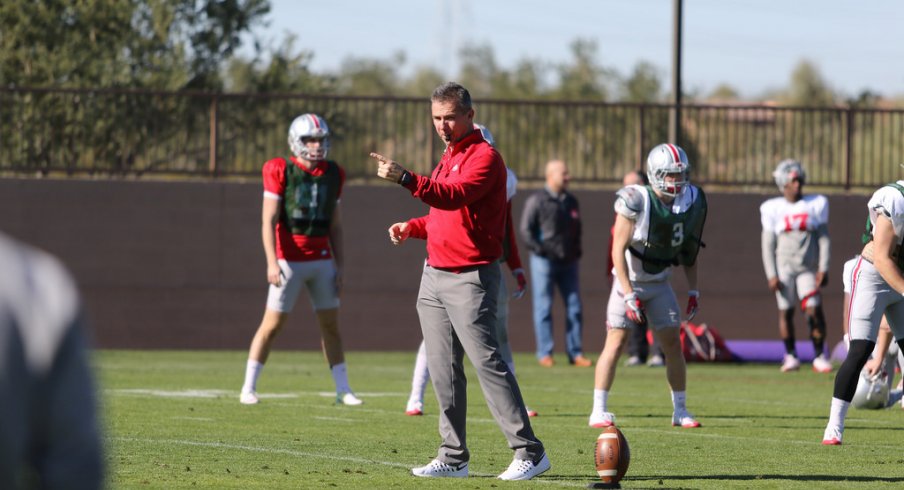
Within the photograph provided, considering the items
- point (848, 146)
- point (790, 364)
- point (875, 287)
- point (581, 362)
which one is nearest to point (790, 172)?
point (790, 364)

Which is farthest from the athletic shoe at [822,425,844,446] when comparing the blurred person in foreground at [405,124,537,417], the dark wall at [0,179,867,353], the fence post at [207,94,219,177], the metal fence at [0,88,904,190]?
the fence post at [207,94,219,177]

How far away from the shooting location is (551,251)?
18.1 meters

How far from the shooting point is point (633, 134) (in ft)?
70.7

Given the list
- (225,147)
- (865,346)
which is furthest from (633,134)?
(865,346)

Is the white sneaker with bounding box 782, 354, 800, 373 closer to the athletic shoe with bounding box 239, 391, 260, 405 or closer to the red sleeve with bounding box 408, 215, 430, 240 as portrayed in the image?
the athletic shoe with bounding box 239, 391, 260, 405

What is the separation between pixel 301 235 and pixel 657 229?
301 cm

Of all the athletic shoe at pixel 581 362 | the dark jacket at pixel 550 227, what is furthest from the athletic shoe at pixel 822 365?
the dark jacket at pixel 550 227

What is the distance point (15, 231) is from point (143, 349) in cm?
228

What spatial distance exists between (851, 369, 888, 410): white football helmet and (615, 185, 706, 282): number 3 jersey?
7.86 feet

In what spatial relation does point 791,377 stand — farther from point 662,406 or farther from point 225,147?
point 225,147

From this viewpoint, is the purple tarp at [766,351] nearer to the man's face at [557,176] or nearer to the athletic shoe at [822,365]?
the athletic shoe at [822,365]

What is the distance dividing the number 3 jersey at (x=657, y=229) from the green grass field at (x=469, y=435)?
1.16 m

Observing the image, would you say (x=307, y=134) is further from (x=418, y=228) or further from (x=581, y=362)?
(x=581, y=362)

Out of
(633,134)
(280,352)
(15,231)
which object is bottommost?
(280,352)
